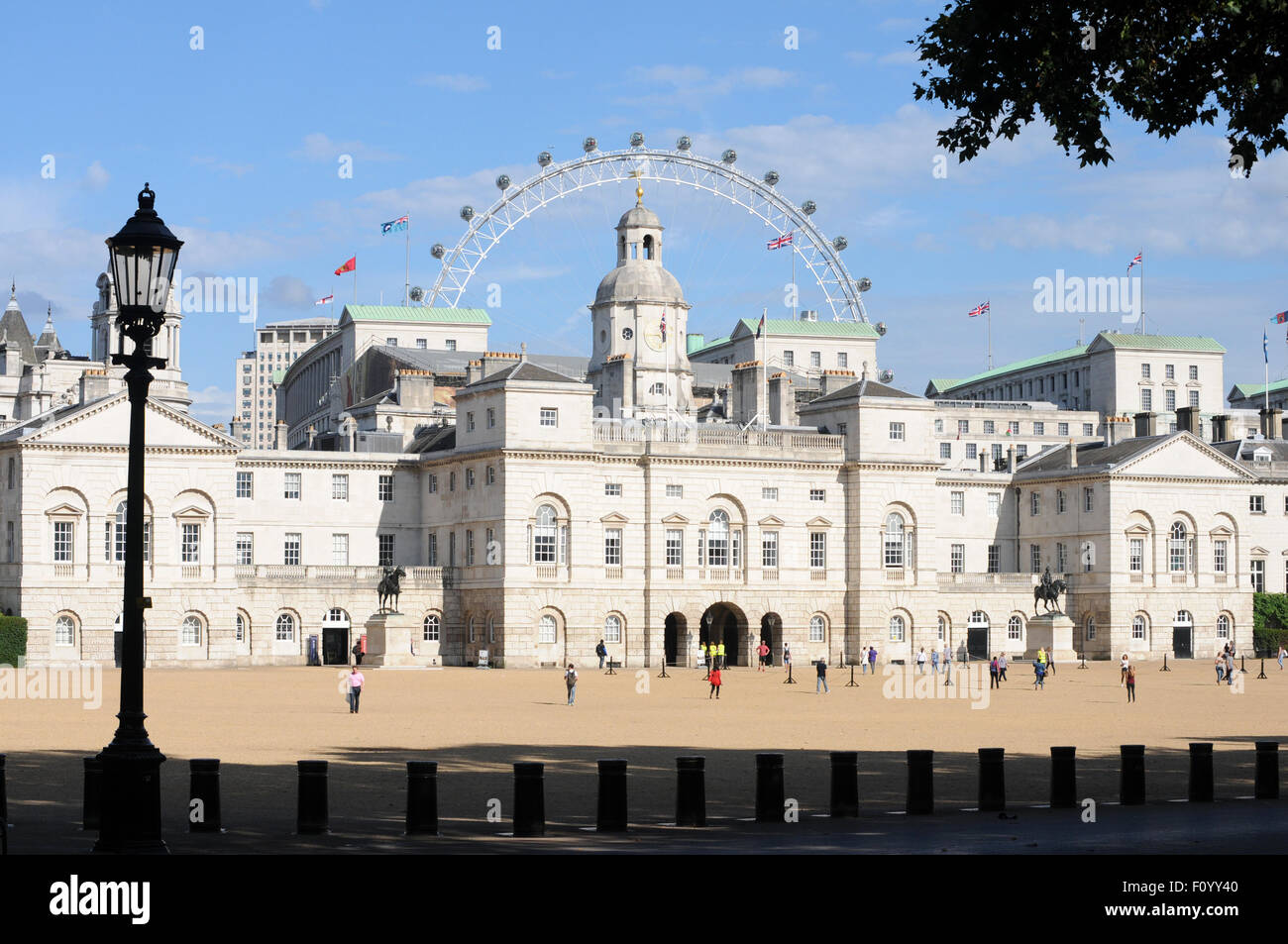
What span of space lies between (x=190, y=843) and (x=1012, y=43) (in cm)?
1478

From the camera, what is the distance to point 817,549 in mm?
104375

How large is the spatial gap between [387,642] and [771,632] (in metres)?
21.6

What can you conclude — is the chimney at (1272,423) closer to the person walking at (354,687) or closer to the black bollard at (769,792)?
the person walking at (354,687)

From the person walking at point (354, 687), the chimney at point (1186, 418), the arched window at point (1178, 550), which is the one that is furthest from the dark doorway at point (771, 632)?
the person walking at point (354, 687)

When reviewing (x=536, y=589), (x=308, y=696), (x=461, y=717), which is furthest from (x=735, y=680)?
(x=461, y=717)

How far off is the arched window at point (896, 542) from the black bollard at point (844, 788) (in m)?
77.3

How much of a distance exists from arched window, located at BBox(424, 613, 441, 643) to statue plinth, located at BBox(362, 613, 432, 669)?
4.33 m

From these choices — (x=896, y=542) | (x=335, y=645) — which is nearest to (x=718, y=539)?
(x=896, y=542)

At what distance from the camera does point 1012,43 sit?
26.9 m

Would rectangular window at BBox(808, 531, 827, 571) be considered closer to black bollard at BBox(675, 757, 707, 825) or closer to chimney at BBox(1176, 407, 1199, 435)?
chimney at BBox(1176, 407, 1199, 435)

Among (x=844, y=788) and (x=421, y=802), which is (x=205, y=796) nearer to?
(x=421, y=802)

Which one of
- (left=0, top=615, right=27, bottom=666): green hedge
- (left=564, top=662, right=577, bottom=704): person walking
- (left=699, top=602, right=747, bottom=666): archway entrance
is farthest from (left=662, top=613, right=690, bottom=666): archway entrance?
(left=564, top=662, right=577, bottom=704): person walking

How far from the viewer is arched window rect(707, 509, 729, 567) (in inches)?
4008
